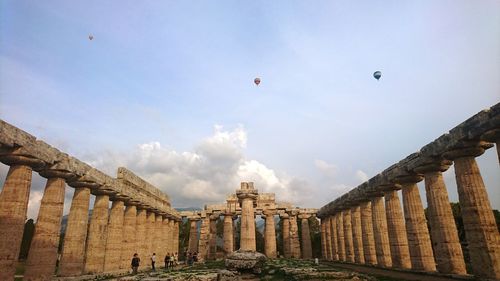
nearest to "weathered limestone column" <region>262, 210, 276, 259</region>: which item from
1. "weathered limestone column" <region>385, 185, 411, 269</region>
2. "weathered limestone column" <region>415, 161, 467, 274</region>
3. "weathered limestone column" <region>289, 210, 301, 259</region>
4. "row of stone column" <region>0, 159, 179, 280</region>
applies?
"weathered limestone column" <region>289, 210, 301, 259</region>

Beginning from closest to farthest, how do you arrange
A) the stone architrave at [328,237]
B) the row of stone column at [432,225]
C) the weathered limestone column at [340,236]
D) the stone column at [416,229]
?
the row of stone column at [432,225] < the stone column at [416,229] < the weathered limestone column at [340,236] < the stone architrave at [328,237]

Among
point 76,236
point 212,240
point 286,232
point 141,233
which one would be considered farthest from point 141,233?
point 286,232

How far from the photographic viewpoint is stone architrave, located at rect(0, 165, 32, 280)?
14859mm

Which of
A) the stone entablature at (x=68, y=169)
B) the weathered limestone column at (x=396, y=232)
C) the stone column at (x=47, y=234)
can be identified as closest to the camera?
the stone entablature at (x=68, y=169)

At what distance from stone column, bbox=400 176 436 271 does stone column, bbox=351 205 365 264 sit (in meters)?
11.1

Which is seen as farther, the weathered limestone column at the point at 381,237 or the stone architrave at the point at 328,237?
the stone architrave at the point at 328,237

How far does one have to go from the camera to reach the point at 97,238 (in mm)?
24234

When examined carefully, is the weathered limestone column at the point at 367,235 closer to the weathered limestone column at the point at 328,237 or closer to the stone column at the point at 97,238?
the weathered limestone column at the point at 328,237

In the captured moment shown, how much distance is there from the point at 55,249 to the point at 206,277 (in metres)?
9.89

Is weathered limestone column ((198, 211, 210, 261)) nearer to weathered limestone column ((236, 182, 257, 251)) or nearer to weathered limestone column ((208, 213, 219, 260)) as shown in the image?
weathered limestone column ((208, 213, 219, 260))

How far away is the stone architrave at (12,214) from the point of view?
1486 centimetres

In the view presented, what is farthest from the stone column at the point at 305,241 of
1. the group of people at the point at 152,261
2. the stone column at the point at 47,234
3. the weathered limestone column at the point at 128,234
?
the stone column at the point at 47,234

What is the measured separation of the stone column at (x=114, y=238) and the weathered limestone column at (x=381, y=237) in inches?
872

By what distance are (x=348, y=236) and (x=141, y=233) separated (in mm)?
22616
